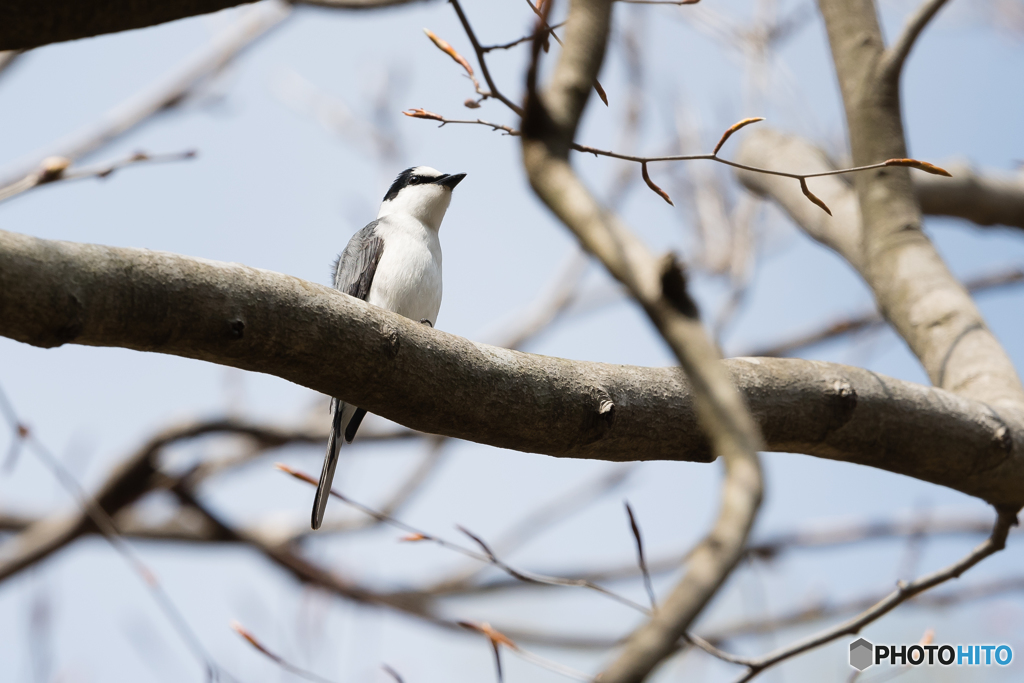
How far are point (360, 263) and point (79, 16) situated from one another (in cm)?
245

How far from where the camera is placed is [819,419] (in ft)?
7.71

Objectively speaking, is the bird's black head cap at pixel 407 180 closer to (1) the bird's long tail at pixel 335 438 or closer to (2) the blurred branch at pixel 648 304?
(1) the bird's long tail at pixel 335 438

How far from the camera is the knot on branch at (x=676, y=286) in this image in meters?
0.97

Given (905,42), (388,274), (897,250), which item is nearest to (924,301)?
(897,250)

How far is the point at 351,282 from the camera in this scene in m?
3.95

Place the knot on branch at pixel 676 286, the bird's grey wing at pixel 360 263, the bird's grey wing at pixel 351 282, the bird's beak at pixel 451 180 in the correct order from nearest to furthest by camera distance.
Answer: the knot on branch at pixel 676 286 → the bird's grey wing at pixel 351 282 → the bird's grey wing at pixel 360 263 → the bird's beak at pixel 451 180

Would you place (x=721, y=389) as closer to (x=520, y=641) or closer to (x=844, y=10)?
(x=844, y=10)

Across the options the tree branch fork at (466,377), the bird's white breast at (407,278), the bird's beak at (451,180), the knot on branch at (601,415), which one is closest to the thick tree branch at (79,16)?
the tree branch fork at (466,377)

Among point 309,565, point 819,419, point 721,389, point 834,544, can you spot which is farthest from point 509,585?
point 721,389

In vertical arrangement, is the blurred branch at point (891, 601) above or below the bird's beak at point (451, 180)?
below

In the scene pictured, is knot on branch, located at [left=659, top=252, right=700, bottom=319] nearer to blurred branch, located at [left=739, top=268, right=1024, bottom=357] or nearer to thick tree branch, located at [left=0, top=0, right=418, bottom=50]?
thick tree branch, located at [left=0, top=0, right=418, bottom=50]

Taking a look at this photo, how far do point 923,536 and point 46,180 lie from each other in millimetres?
4462

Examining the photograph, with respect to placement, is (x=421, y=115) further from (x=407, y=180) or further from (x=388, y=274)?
(x=407, y=180)

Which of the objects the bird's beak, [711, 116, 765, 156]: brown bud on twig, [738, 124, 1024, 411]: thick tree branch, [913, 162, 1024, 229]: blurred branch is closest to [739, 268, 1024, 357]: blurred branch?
[913, 162, 1024, 229]: blurred branch
